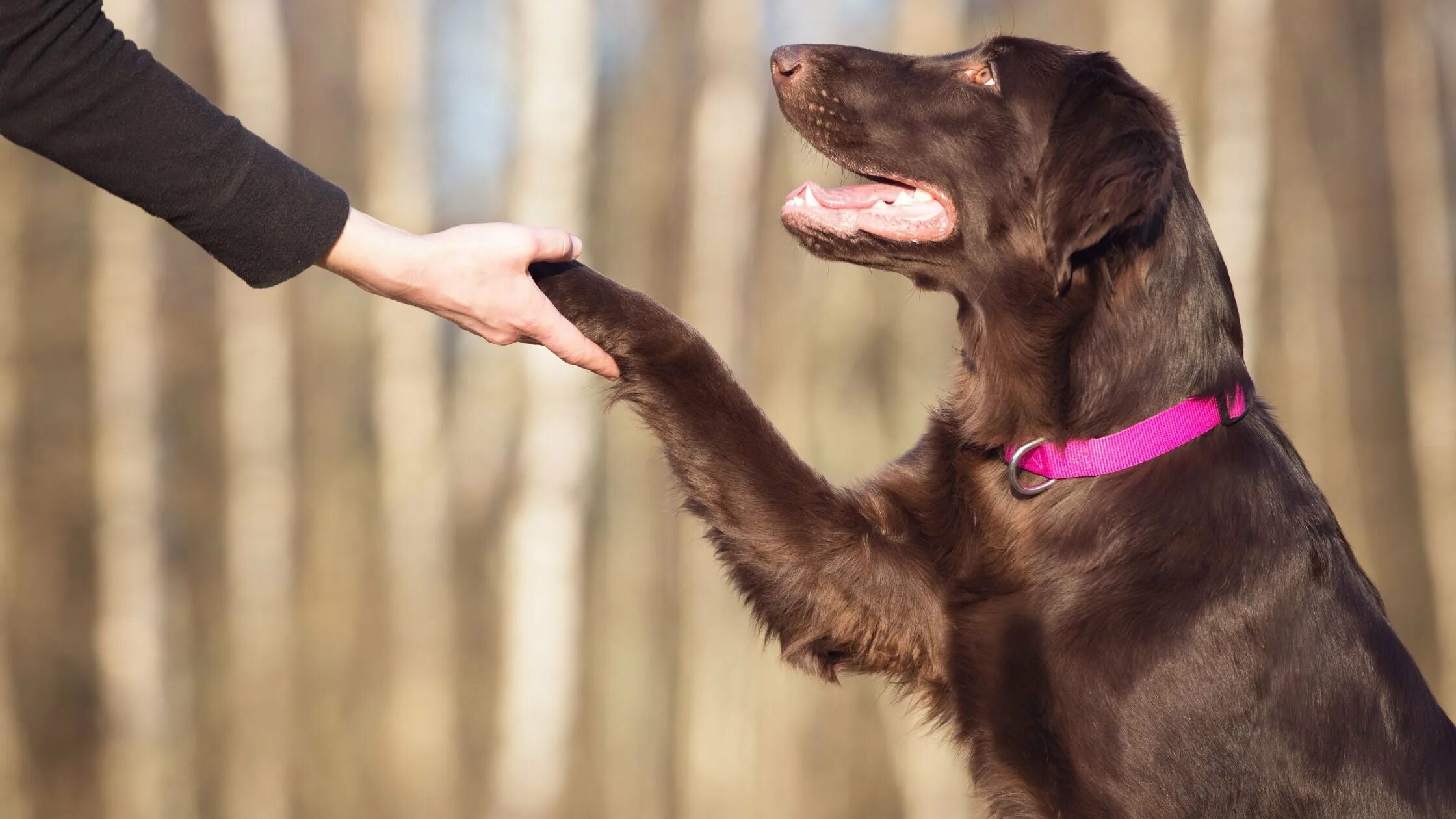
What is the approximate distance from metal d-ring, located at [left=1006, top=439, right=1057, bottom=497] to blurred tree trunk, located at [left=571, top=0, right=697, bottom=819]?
355 inches

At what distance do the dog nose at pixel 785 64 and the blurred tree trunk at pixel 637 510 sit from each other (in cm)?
850

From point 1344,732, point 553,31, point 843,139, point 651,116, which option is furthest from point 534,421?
point 1344,732

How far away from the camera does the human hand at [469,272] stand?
2467mm

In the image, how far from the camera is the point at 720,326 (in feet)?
34.7

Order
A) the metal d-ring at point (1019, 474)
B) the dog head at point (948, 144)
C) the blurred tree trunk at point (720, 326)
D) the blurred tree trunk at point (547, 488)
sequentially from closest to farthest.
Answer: the metal d-ring at point (1019, 474) < the dog head at point (948, 144) < the blurred tree trunk at point (547, 488) < the blurred tree trunk at point (720, 326)

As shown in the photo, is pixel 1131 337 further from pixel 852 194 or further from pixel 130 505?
pixel 130 505

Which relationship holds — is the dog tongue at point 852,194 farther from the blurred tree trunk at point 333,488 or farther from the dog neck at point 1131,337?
the blurred tree trunk at point 333,488

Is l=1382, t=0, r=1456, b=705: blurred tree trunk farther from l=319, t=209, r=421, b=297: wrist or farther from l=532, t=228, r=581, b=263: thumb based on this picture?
l=319, t=209, r=421, b=297: wrist

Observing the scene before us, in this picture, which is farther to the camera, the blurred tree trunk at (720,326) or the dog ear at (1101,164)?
the blurred tree trunk at (720,326)

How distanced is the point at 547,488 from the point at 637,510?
4.45 meters

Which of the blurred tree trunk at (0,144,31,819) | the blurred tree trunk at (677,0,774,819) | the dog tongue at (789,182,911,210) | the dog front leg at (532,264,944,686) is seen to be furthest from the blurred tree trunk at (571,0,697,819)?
the dog front leg at (532,264,944,686)

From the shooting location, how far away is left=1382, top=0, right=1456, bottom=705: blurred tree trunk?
14.1 meters

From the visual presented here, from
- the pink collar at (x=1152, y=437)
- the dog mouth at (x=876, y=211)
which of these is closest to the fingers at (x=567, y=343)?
the dog mouth at (x=876, y=211)

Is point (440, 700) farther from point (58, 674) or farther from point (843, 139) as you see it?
point (843, 139)
